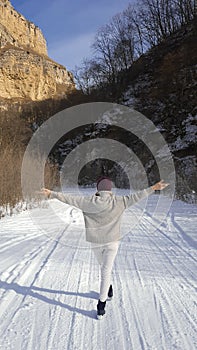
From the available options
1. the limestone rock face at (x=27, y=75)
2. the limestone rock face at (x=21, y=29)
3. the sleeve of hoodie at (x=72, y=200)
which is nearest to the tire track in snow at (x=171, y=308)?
the sleeve of hoodie at (x=72, y=200)

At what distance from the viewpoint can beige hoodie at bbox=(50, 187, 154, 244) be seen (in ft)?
11.9

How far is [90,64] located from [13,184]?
1848 inches

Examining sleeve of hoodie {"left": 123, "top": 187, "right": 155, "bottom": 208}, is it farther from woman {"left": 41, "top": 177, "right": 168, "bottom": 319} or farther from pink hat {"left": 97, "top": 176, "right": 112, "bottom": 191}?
pink hat {"left": 97, "top": 176, "right": 112, "bottom": 191}

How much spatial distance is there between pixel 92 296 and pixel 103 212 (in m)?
1.36

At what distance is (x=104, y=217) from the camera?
3.63 m

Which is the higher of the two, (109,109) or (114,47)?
(114,47)

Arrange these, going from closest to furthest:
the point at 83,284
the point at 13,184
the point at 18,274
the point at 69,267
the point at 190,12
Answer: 1. the point at 83,284
2. the point at 18,274
3. the point at 69,267
4. the point at 13,184
5. the point at 190,12

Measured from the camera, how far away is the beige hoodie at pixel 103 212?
3614mm

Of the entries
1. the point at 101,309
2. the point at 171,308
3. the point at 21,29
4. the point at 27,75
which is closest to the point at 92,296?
the point at 101,309

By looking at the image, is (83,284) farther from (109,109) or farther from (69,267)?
(109,109)

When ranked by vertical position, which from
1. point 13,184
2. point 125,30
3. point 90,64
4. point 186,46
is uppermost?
point 125,30

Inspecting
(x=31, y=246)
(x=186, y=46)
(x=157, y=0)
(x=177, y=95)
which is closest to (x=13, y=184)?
(x=31, y=246)

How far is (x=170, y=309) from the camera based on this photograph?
147 inches

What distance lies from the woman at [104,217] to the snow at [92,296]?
1.35ft
